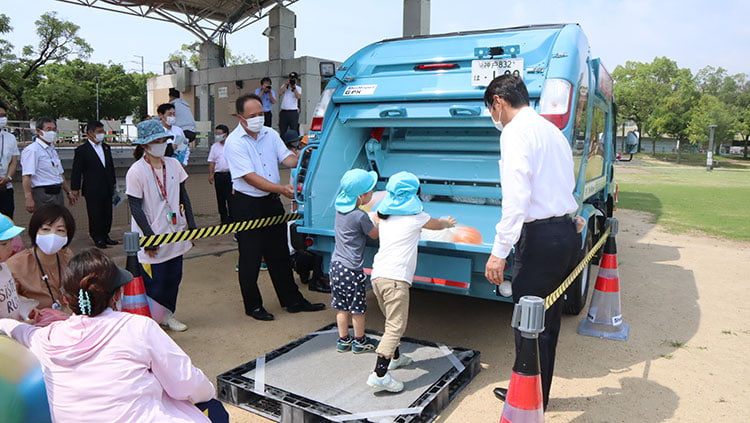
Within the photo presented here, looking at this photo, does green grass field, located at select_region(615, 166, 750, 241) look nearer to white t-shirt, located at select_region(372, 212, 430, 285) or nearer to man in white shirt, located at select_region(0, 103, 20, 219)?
white t-shirt, located at select_region(372, 212, 430, 285)

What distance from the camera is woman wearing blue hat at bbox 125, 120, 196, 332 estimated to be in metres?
4.03

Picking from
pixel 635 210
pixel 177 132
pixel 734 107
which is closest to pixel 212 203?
pixel 177 132

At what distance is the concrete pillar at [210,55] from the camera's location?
21078mm

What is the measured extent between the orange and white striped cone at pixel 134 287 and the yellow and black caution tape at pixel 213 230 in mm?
245

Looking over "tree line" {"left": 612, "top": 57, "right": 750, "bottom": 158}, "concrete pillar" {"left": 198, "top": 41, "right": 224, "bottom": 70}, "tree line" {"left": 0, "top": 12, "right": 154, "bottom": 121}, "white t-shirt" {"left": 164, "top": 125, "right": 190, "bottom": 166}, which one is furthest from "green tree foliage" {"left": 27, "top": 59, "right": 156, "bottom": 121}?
"tree line" {"left": 612, "top": 57, "right": 750, "bottom": 158}

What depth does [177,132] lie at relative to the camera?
6.66m

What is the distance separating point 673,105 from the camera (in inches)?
2073

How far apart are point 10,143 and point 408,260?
17.2 feet

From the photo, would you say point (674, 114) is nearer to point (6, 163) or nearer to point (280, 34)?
point (280, 34)

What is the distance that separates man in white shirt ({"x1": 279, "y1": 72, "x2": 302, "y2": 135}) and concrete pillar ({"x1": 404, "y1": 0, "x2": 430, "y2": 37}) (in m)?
5.48

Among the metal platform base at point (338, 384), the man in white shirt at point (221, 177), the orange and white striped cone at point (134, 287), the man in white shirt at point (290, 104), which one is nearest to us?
the metal platform base at point (338, 384)

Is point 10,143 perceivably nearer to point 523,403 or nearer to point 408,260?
point 408,260

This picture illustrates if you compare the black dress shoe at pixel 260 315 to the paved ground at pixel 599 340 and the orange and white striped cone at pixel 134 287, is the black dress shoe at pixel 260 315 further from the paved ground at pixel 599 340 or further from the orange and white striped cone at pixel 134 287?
the orange and white striped cone at pixel 134 287

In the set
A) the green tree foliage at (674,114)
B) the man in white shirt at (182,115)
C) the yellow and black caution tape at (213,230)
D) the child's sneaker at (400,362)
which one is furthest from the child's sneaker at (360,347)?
the green tree foliage at (674,114)
